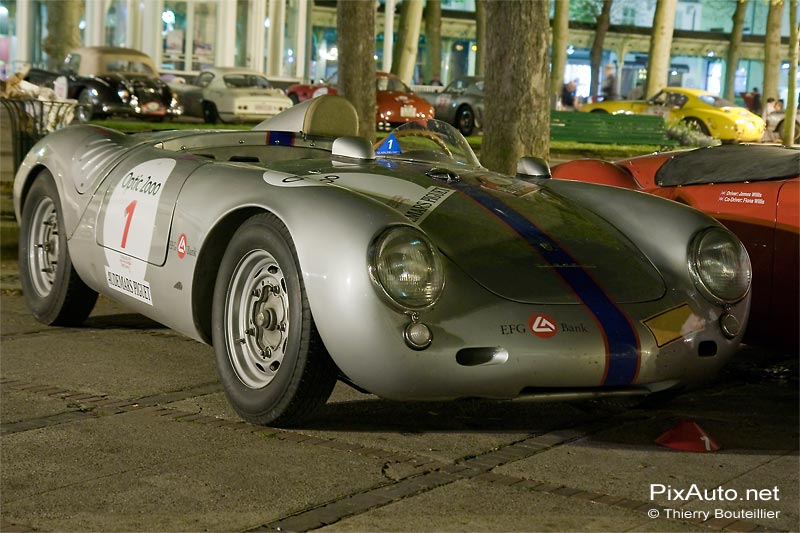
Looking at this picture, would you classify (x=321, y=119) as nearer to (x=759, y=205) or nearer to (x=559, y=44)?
(x=759, y=205)

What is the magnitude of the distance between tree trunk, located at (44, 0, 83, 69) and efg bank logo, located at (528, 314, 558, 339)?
27.7m

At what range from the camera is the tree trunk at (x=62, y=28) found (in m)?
30.0

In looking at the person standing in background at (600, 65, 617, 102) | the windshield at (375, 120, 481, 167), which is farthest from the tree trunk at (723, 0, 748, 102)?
the windshield at (375, 120, 481, 167)

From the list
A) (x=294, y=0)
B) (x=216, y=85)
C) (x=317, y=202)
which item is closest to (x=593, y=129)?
(x=216, y=85)

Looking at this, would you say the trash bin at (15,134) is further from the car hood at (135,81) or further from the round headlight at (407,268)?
the car hood at (135,81)

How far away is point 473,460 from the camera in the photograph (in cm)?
415

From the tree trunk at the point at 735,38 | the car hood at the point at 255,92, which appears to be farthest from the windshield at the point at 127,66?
the tree trunk at the point at 735,38

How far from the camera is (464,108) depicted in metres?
29.0

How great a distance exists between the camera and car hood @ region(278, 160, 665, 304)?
445 cm

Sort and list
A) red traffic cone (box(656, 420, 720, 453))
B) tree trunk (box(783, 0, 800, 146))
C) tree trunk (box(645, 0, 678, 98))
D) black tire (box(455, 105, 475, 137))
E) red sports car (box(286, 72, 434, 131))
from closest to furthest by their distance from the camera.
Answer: red traffic cone (box(656, 420, 720, 453)) < tree trunk (box(783, 0, 800, 146)) < red sports car (box(286, 72, 434, 131)) < black tire (box(455, 105, 475, 137)) < tree trunk (box(645, 0, 678, 98))

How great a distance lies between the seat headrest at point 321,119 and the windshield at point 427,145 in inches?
10.8

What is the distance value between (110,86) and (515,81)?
1735 cm

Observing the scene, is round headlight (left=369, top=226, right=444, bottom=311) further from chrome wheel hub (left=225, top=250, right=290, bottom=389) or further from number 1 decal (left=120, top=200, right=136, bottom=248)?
number 1 decal (left=120, top=200, right=136, bottom=248)

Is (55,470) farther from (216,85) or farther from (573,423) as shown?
(216,85)
